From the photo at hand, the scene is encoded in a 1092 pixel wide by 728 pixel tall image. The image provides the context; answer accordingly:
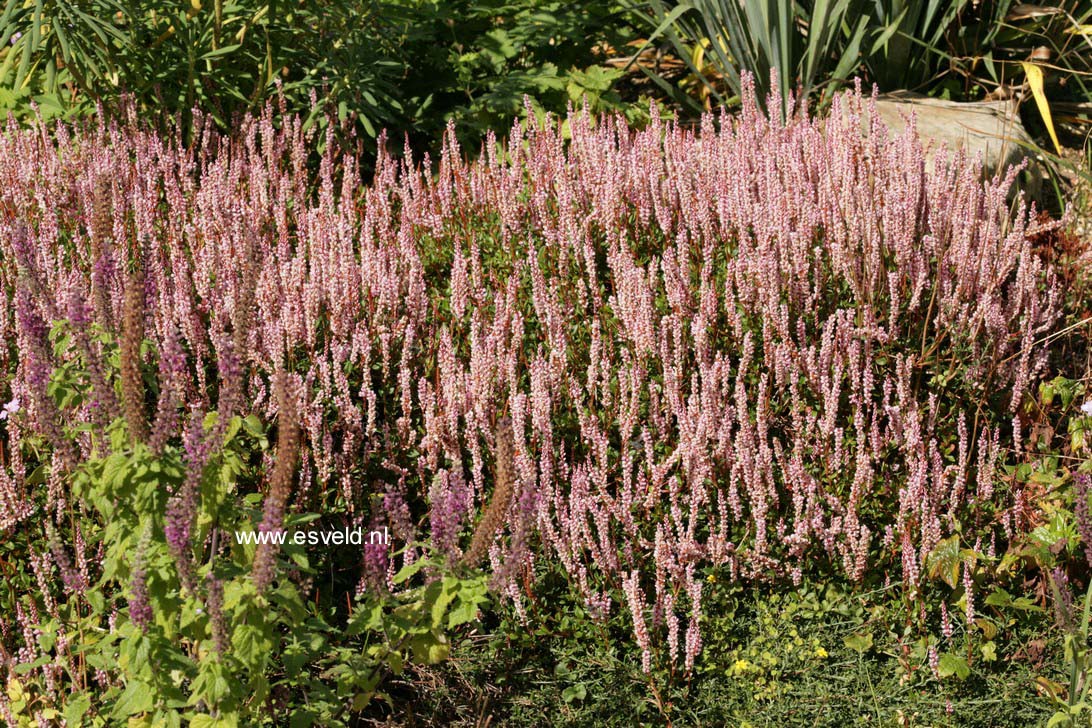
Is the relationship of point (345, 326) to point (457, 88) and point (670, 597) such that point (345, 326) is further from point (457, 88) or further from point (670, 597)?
point (457, 88)

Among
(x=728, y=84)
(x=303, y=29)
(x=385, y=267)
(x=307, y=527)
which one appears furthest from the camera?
(x=728, y=84)

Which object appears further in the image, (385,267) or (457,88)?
(457,88)

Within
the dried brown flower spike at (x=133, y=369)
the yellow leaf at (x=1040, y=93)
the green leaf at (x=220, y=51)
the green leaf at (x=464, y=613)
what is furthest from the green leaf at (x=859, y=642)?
the green leaf at (x=220, y=51)

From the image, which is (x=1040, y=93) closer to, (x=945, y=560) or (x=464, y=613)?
(x=945, y=560)

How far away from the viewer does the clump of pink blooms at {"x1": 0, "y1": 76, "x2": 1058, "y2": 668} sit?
3350mm

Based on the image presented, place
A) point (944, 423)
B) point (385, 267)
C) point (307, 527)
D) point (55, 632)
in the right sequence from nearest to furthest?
1. point (55, 632)
2. point (307, 527)
3. point (944, 423)
4. point (385, 267)

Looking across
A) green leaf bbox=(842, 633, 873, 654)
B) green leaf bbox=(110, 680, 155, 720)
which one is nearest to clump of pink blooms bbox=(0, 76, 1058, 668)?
green leaf bbox=(842, 633, 873, 654)

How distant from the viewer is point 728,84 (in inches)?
263

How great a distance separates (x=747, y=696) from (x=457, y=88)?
160 inches

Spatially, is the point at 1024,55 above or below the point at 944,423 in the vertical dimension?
above

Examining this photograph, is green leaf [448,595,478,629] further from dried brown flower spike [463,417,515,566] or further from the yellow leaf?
the yellow leaf

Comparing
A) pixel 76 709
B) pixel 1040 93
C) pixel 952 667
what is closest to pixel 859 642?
pixel 952 667

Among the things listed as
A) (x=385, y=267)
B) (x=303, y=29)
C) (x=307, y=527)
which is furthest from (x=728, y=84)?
(x=307, y=527)

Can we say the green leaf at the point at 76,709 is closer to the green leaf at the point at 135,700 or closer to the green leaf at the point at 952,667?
the green leaf at the point at 135,700
